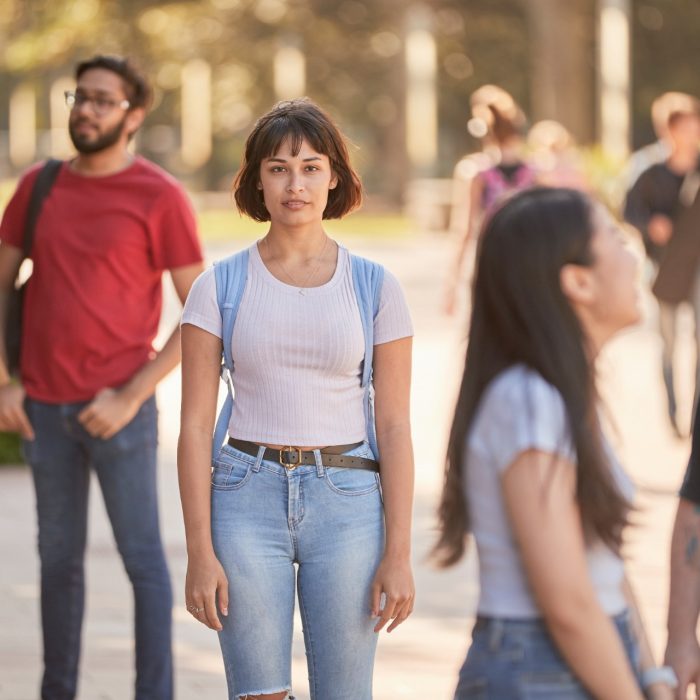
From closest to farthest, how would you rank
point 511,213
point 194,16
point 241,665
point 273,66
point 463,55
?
point 511,213
point 241,665
point 194,16
point 463,55
point 273,66

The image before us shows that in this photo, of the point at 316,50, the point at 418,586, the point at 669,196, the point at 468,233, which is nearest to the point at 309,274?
the point at 418,586

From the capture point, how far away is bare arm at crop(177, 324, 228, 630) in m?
3.50

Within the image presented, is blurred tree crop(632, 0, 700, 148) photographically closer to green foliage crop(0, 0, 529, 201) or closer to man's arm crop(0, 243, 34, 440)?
green foliage crop(0, 0, 529, 201)

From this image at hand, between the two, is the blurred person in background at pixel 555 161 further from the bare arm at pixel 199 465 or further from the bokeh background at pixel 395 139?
the bare arm at pixel 199 465

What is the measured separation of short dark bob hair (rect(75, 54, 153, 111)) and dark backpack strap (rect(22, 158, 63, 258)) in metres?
0.30

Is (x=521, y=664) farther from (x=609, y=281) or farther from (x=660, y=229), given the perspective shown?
(x=660, y=229)

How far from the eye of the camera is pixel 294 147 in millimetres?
3625

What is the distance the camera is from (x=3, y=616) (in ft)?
21.3

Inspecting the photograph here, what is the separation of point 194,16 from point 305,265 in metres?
46.6

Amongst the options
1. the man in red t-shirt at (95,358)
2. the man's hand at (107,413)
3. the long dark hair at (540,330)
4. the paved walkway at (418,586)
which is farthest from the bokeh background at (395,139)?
the man's hand at (107,413)

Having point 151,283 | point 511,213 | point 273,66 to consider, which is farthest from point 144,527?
point 273,66

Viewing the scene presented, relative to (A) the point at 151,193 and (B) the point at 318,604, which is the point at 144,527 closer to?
(A) the point at 151,193

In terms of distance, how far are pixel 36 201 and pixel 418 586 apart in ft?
9.09

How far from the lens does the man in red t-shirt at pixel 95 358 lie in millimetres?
4801
